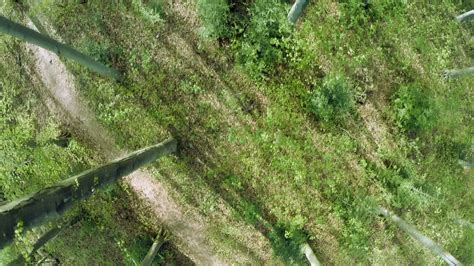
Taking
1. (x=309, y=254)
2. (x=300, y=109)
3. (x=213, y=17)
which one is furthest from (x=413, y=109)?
(x=213, y=17)

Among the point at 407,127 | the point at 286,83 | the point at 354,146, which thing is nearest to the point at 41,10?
the point at 286,83

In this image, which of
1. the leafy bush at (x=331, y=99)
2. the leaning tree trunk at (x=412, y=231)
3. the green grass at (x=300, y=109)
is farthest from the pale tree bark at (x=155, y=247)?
the leaning tree trunk at (x=412, y=231)

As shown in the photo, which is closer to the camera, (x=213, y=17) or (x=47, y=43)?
(x=47, y=43)

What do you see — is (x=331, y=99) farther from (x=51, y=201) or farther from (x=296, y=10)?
(x=51, y=201)

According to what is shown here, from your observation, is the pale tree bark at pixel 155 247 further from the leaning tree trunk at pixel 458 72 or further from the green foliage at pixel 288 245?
the leaning tree trunk at pixel 458 72

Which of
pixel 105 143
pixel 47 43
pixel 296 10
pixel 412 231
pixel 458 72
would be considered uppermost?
pixel 47 43

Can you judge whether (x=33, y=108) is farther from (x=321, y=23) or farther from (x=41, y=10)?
(x=321, y=23)

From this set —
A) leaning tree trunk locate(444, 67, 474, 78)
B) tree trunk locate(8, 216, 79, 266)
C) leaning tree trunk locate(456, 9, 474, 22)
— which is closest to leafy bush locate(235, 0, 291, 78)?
leaning tree trunk locate(444, 67, 474, 78)
